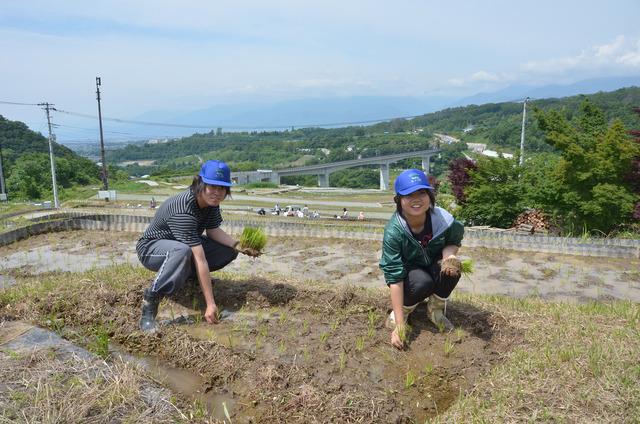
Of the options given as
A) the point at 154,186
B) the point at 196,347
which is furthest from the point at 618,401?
the point at 154,186

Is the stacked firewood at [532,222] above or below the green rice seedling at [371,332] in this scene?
below

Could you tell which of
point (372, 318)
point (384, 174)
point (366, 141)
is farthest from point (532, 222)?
point (366, 141)

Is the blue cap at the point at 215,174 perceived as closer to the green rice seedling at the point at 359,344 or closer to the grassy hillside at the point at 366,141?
the green rice seedling at the point at 359,344

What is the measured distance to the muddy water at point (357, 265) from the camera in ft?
24.7

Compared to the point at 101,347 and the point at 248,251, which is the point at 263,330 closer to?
the point at 248,251

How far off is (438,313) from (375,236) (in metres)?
7.11

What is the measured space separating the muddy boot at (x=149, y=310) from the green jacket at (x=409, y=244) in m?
2.05

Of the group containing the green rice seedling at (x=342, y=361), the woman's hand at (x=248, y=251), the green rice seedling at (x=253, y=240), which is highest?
the green rice seedling at (x=253, y=240)

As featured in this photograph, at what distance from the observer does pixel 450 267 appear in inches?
138

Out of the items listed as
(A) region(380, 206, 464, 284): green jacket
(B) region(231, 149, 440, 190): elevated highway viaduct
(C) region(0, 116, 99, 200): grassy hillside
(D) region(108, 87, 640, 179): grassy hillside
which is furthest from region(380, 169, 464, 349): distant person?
(D) region(108, 87, 640, 179): grassy hillside

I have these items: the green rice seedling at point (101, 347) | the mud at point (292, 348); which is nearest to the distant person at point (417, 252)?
the mud at point (292, 348)

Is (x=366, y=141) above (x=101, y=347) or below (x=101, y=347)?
above

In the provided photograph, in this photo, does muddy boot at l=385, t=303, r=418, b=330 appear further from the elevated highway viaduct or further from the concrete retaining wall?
the elevated highway viaduct

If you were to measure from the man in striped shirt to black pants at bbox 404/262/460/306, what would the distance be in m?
A: 1.72
